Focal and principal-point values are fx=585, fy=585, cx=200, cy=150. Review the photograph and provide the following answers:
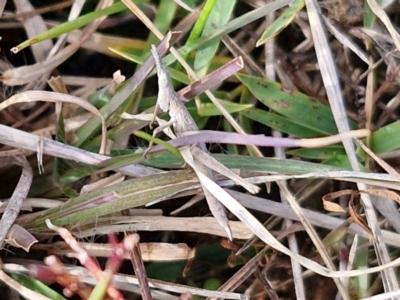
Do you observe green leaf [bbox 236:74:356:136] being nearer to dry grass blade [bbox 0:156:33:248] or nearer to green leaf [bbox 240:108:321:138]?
green leaf [bbox 240:108:321:138]

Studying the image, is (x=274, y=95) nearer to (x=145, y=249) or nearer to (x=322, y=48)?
(x=322, y=48)

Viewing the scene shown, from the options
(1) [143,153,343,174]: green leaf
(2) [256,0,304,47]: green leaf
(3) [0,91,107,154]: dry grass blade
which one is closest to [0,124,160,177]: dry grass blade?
(3) [0,91,107,154]: dry grass blade

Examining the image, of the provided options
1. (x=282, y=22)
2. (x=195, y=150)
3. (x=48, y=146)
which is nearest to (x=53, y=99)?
(x=48, y=146)

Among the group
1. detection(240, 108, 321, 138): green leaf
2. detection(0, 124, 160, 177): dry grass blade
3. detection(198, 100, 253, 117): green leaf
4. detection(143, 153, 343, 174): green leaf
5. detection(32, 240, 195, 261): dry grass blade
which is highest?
detection(198, 100, 253, 117): green leaf

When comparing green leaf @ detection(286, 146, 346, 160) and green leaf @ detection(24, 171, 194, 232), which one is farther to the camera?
green leaf @ detection(286, 146, 346, 160)

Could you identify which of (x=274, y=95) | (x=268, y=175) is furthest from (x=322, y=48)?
(x=268, y=175)

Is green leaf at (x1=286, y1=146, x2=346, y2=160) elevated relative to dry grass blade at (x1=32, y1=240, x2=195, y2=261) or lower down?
elevated

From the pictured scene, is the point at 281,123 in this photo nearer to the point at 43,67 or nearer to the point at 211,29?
the point at 211,29

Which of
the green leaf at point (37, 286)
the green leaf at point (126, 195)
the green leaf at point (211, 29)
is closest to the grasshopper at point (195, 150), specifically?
the green leaf at point (126, 195)
